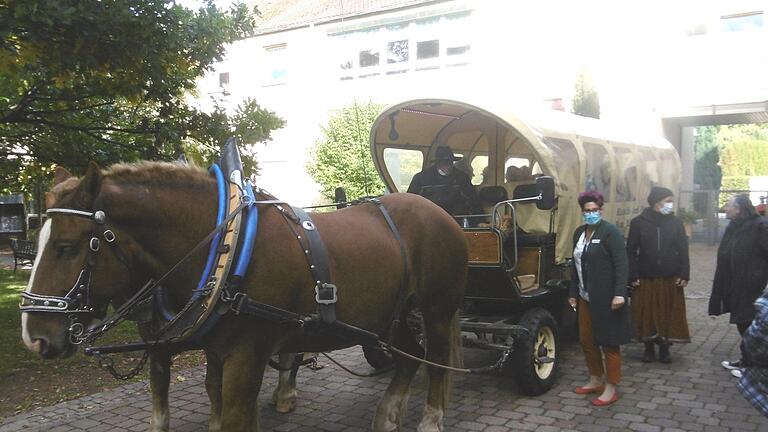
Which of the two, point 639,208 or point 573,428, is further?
point 639,208

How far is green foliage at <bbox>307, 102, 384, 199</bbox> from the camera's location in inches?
685

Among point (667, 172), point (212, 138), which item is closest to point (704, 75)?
point (667, 172)

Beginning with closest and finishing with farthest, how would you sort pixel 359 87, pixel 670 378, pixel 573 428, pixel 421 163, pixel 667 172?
pixel 573 428
pixel 670 378
pixel 421 163
pixel 667 172
pixel 359 87

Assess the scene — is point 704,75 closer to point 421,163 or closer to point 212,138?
point 421,163

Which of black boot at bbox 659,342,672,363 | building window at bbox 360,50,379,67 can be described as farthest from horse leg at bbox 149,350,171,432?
building window at bbox 360,50,379,67

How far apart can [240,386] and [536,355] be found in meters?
3.09

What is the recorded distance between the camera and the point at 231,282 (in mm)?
2838

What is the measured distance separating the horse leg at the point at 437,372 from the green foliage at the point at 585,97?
13.5m

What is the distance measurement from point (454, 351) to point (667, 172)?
5.90 metres

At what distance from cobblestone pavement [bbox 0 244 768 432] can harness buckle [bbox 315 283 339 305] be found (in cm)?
178

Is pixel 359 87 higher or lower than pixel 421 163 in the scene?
higher

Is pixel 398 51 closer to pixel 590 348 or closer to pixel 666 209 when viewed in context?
pixel 666 209

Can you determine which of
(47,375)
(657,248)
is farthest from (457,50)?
(47,375)

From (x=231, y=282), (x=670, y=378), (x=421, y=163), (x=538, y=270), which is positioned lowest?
(x=670, y=378)
